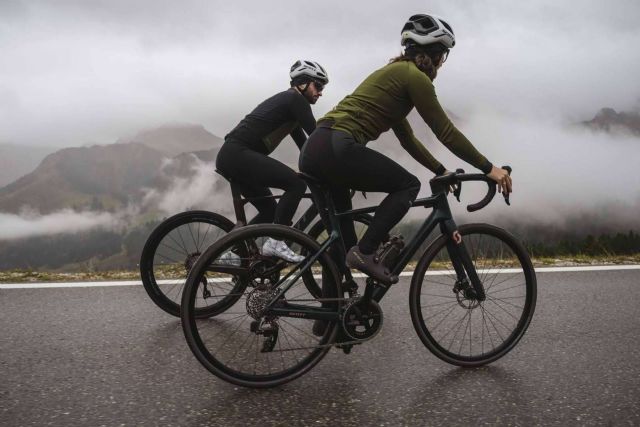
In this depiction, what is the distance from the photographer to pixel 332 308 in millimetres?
3443

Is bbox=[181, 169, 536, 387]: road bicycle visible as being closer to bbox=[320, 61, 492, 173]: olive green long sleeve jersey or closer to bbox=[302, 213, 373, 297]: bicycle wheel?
bbox=[302, 213, 373, 297]: bicycle wheel

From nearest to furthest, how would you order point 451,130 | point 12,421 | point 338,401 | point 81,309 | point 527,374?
point 12,421, point 338,401, point 451,130, point 527,374, point 81,309

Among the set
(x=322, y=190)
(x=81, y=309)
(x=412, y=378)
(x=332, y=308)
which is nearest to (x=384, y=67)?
(x=322, y=190)

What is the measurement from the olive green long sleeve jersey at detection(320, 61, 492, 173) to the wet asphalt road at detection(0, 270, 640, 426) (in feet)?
4.10

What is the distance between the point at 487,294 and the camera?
154 inches

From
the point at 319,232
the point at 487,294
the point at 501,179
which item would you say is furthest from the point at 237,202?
the point at 501,179

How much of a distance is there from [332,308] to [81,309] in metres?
2.66

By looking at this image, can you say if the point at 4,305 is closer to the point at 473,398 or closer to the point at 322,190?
the point at 322,190

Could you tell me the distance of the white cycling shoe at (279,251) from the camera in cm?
338

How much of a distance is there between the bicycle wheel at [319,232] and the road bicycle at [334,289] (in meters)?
0.05

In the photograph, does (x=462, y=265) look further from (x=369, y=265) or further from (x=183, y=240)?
(x=183, y=240)

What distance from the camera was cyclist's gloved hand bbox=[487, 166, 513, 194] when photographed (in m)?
3.30

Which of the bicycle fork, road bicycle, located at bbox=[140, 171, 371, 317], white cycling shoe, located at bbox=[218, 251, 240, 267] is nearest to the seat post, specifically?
road bicycle, located at bbox=[140, 171, 371, 317]

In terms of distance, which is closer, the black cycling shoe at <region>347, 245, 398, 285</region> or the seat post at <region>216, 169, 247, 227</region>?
the black cycling shoe at <region>347, 245, 398, 285</region>
